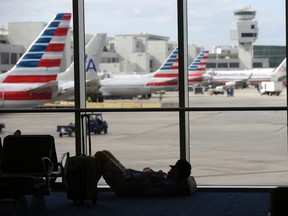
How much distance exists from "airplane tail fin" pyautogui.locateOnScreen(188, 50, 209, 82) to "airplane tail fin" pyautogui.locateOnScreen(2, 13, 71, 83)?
13770mm

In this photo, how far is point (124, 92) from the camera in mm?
36250

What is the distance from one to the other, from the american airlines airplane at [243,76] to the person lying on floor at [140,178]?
39.1 meters

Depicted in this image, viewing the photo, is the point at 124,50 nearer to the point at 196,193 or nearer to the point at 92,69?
→ the point at 92,69

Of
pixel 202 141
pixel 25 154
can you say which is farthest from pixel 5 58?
pixel 25 154

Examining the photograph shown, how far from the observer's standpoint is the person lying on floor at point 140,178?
599 centimetres

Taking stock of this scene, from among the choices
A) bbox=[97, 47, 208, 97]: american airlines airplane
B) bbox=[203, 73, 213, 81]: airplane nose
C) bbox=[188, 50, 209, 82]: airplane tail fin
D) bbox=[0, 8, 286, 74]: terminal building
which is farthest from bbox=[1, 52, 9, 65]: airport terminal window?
bbox=[203, 73, 213, 81]: airplane nose

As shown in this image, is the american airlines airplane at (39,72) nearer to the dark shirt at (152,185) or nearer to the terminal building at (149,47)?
the terminal building at (149,47)

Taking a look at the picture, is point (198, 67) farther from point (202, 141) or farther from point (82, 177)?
point (82, 177)

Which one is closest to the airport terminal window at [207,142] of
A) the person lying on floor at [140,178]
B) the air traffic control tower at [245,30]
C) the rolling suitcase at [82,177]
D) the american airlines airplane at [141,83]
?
the person lying on floor at [140,178]

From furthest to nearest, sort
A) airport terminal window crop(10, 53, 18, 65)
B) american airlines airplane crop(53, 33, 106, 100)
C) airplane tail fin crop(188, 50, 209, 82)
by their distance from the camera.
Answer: airplane tail fin crop(188, 50, 209, 82), airport terminal window crop(10, 53, 18, 65), american airlines airplane crop(53, 33, 106, 100)

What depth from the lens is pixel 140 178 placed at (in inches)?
238

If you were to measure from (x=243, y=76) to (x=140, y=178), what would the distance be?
1640 inches

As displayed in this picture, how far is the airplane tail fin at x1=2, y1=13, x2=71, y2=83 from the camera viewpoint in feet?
46.6

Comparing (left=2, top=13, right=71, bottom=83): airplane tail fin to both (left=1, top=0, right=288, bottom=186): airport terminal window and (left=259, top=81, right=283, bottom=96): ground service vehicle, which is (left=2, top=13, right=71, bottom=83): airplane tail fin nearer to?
(left=1, top=0, right=288, bottom=186): airport terminal window
